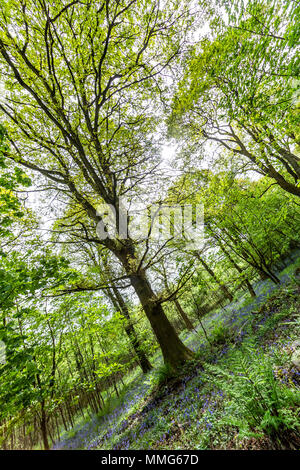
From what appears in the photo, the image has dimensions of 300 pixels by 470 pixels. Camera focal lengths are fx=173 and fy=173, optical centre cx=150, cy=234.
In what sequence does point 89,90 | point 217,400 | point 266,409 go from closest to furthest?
point 266,409
point 217,400
point 89,90

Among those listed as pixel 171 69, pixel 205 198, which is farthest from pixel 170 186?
pixel 171 69

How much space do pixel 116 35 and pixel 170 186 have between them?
165 inches

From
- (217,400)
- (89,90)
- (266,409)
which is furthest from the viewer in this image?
(89,90)

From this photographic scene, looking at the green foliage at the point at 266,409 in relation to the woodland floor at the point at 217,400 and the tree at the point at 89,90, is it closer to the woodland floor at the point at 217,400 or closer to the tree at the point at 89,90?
the woodland floor at the point at 217,400

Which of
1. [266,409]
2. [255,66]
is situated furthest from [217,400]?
[255,66]

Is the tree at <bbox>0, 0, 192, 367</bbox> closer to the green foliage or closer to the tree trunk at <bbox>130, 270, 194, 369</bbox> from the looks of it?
the tree trunk at <bbox>130, 270, 194, 369</bbox>

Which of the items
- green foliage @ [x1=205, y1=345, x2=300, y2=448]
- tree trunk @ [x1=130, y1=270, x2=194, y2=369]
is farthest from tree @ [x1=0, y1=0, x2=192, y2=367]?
green foliage @ [x1=205, y1=345, x2=300, y2=448]

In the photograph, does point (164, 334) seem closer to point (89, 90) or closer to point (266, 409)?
point (266, 409)

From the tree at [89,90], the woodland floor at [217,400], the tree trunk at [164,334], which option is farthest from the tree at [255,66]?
the tree trunk at [164,334]

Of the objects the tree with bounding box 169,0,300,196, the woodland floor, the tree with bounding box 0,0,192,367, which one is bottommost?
the woodland floor

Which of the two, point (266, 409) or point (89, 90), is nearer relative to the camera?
point (266, 409)

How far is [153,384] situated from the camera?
562cm

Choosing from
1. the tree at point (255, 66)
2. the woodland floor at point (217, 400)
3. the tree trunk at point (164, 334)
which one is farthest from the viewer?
the tree trunk at point (164, 334)
